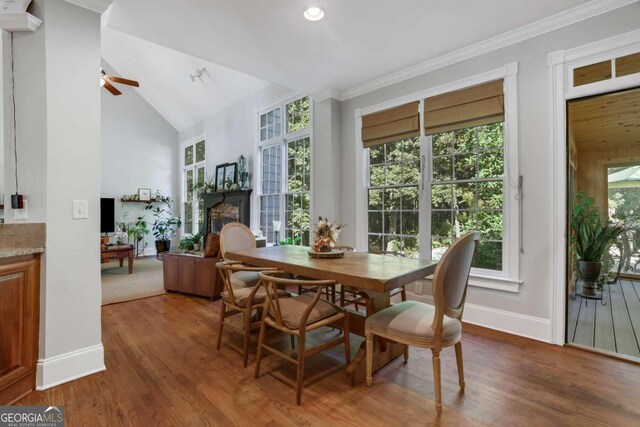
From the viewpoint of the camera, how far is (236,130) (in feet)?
21.1

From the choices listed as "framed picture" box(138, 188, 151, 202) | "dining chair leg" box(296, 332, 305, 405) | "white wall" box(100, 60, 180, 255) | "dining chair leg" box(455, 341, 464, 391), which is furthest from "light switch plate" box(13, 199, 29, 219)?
"framed picture" box(138, 188, 151, 202)

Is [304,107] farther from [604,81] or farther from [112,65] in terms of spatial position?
[112,65]

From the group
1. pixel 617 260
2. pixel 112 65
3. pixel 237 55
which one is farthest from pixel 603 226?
pixel 112 65

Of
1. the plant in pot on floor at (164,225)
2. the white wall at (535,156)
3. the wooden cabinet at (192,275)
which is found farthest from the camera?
the plant in pot on floor at (164,225)

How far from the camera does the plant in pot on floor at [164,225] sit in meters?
8.10

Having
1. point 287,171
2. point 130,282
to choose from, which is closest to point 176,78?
point 287,171

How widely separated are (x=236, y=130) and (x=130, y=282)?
338cm

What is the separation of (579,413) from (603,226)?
289 centimetres

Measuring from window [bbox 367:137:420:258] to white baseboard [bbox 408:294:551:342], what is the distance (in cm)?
85

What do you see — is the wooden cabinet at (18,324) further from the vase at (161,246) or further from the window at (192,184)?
the vase at (161,246)

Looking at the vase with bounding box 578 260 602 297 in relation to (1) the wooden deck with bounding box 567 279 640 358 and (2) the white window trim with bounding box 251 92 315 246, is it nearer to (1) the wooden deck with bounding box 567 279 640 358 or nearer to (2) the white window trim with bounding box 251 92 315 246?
(1) the wooden deck with bounding box 567 279 640 358

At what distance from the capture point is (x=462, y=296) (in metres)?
1.98

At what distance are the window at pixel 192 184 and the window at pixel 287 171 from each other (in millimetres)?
2530

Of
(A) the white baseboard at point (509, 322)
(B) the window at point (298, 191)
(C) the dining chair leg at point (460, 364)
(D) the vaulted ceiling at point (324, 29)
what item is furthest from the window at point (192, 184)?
(C) the dining chair leg at point (460, 364)
